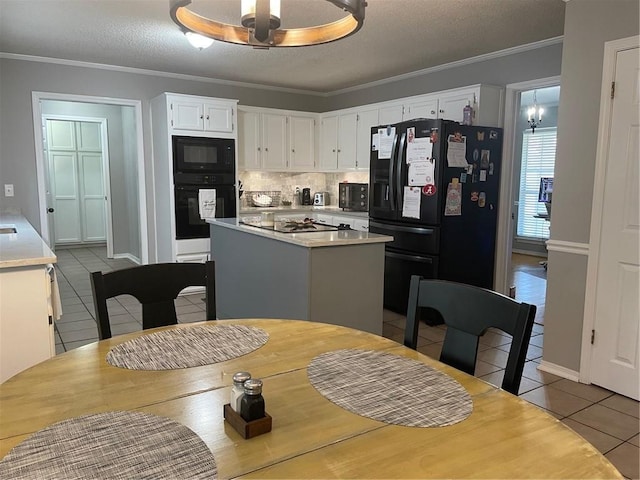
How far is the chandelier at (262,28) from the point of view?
1.39 m

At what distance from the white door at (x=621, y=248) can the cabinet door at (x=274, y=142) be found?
4.08 m

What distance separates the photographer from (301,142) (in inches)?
249

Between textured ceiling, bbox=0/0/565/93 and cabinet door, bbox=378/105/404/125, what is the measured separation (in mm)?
437

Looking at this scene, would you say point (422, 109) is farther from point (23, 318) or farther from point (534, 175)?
point (534, 175)

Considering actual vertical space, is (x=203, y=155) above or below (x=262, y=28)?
below

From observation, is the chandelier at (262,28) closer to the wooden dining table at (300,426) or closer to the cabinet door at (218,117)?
the wooden dining table at (300,426)

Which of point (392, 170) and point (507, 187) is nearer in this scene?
point (392, 170)

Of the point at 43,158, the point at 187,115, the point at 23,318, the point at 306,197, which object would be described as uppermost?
the point at 187,115

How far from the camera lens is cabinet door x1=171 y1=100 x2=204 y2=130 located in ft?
16.7

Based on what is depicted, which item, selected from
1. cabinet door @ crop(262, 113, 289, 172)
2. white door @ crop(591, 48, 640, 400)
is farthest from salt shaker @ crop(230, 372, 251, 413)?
cabinet door @ crop(262, 113, 289, 172)

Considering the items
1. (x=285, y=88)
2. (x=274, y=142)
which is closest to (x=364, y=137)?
(x=274, y=142)

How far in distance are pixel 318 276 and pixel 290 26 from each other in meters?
2.10

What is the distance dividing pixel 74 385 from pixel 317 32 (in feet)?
4.20

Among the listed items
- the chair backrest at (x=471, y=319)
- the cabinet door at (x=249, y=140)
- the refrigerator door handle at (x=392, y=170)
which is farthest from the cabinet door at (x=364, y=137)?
the chair backrest at (x=471, y=319)
